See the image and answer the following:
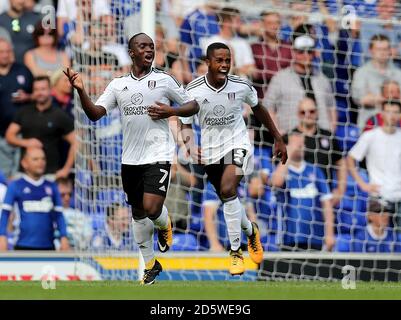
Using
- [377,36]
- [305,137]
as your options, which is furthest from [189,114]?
[377,36]

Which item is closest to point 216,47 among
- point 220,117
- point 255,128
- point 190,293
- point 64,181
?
point 220,117

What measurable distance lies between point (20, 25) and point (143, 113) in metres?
6.24

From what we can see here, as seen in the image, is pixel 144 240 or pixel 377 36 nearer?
pixel 144 240

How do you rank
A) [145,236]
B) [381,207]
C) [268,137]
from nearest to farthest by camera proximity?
[145,236], [381,207], [268,137]

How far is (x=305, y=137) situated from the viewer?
1786cm

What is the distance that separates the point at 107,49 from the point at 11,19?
269 centimetres

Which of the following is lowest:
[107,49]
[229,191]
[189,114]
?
[229,191]

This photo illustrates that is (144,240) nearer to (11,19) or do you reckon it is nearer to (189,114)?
(189,114)

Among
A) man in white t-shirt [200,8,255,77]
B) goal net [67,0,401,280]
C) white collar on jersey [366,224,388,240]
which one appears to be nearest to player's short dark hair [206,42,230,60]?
goal net [67,0,401,280]

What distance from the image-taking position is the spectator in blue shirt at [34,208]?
57.5ft

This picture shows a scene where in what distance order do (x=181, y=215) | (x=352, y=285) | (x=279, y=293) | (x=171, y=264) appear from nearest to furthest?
(x=279, y=293) < (x=352, y=285) < (x=171, y=264) < (x=181, y=215)

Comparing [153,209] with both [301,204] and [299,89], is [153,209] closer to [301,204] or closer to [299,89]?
[301,204]

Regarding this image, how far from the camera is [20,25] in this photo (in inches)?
741

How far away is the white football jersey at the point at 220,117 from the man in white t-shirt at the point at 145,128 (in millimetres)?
483
